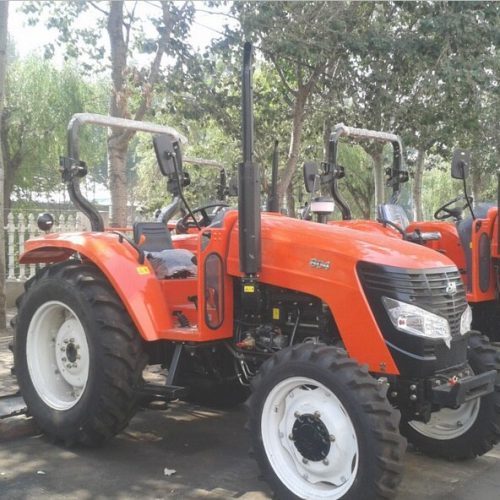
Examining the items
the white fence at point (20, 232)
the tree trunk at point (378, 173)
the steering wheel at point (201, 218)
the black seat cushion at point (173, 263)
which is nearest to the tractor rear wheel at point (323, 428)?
the black seat cushion at point (173, 263)

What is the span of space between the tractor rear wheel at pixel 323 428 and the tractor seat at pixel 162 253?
134 cm

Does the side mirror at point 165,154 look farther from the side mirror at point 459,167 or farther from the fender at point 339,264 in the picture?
the side mirror at point 459,167

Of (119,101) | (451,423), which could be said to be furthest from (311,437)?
(119,101)

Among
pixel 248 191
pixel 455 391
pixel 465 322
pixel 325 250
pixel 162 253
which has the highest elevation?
pixel 248 191

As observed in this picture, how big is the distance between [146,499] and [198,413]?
5.85ft

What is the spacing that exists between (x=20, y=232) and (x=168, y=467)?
7.86m

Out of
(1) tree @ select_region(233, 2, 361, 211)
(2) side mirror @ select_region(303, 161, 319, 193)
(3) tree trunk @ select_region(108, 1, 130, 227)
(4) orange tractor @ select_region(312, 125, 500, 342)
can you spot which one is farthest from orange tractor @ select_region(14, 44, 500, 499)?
(1) tree @ select_region(233, 2, 361, 211)

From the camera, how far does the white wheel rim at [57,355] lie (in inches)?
186

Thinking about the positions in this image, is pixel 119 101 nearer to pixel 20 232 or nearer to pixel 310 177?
pixel 20 232

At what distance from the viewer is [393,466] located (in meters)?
3.25

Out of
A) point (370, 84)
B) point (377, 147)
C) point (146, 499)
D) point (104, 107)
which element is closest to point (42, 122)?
point (104, 107)

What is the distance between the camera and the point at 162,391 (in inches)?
171

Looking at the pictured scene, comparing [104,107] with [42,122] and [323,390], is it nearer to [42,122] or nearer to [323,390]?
[42,122]

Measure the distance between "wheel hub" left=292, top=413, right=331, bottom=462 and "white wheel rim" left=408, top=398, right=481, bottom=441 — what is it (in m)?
1.18
